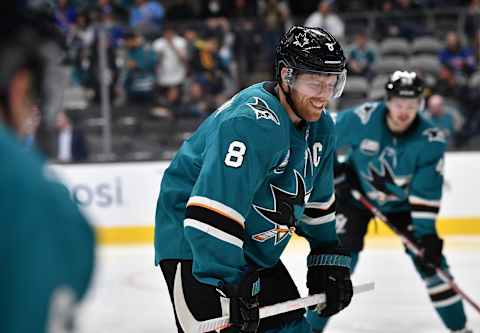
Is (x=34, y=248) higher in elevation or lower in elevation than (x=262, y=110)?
higher

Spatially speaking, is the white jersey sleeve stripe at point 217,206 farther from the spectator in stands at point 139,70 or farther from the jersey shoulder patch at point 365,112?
the spectator in stands at point 139,70

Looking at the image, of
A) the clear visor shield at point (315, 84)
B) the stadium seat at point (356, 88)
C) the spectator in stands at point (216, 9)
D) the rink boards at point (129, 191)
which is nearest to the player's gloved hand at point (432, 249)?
Answer: the clear visor shield at point (315, 84)

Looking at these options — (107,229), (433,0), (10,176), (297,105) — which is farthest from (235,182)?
(433,0)

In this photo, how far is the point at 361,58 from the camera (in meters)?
6.06

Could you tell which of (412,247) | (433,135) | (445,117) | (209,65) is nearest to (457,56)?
(445,117)

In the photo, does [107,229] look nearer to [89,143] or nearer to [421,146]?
[89,143]

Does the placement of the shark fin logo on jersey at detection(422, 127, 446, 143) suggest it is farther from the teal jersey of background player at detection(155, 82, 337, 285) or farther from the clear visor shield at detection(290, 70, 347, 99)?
the clear visor shield at detection(290, 70, 347, 99)

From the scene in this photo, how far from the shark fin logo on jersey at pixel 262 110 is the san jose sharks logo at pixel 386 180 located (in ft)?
5.74

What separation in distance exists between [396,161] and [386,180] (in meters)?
0.10

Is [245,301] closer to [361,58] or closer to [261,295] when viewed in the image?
[261,295]

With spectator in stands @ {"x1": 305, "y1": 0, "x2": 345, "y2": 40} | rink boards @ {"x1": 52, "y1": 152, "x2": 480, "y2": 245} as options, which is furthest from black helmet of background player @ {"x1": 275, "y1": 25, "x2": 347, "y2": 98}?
spectator in stands @ {"x1": 305, "y1": 0, "x2": 345, "y2": 40}

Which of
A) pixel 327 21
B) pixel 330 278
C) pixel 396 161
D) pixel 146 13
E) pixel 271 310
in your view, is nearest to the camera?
pixel 271 310

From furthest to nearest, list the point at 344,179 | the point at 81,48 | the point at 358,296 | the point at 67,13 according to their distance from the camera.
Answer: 1. the point at 67,13
2. the point at 81,48
3. the point at 358,296
4. the point at 344,179

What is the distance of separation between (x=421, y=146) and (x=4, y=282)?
2969 millimetres
